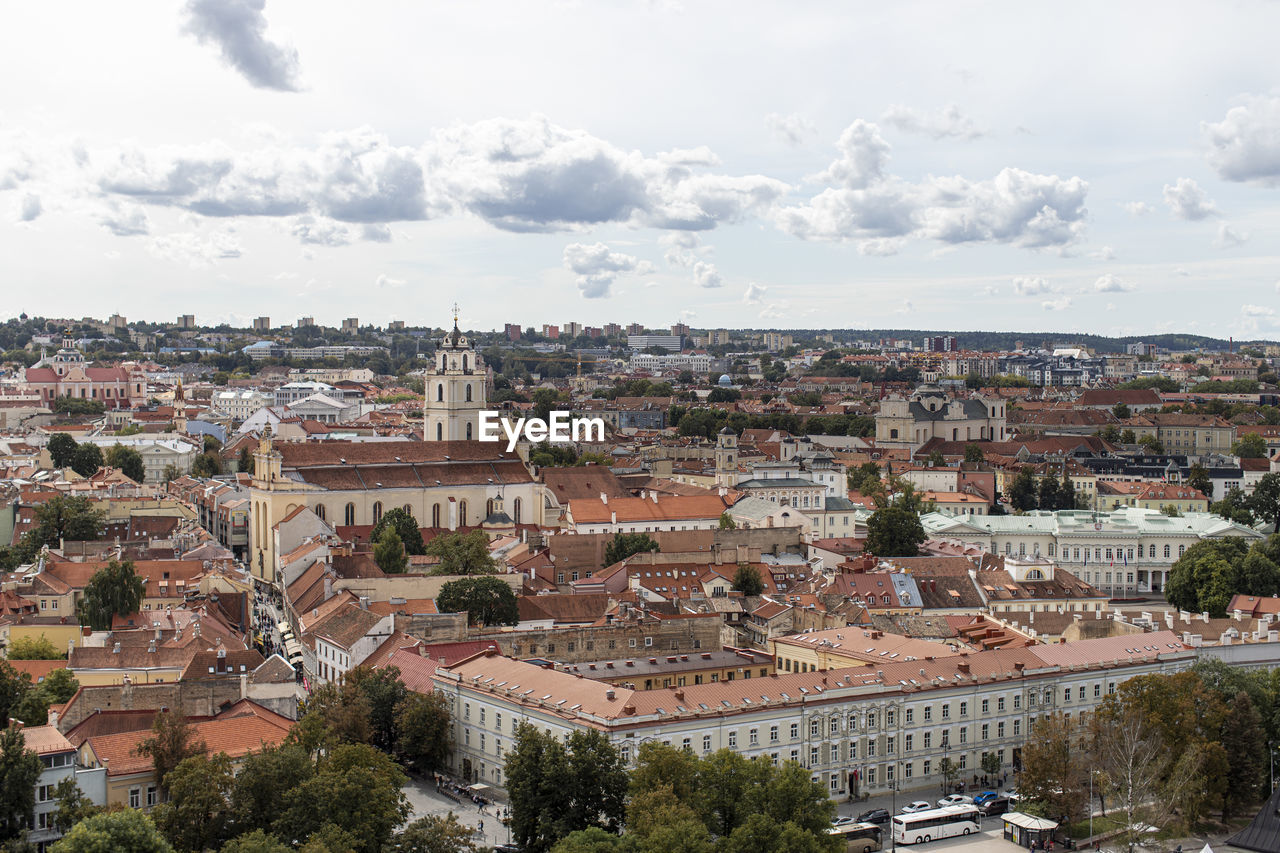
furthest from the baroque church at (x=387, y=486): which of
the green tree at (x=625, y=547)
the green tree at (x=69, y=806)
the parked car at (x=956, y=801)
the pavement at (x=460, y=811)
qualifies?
the parked car at (x=956, y=801)

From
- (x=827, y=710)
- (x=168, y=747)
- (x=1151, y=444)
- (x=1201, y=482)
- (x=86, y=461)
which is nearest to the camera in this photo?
(x=168, y=747)

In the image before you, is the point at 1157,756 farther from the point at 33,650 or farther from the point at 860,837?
the point at 33,650

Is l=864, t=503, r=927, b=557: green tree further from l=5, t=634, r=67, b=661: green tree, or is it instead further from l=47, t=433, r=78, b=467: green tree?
l=47, t=433, r=78, b=467: green tree

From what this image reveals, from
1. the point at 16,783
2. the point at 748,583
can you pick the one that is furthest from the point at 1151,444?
the point at 16,783

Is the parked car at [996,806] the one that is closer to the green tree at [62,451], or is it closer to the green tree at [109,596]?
the green tree at [109,596]

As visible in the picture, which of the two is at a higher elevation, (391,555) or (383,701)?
(391,555)

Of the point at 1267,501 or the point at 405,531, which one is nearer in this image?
the point at 405,531

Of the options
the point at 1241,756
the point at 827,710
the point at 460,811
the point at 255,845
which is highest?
the point at 827,710
